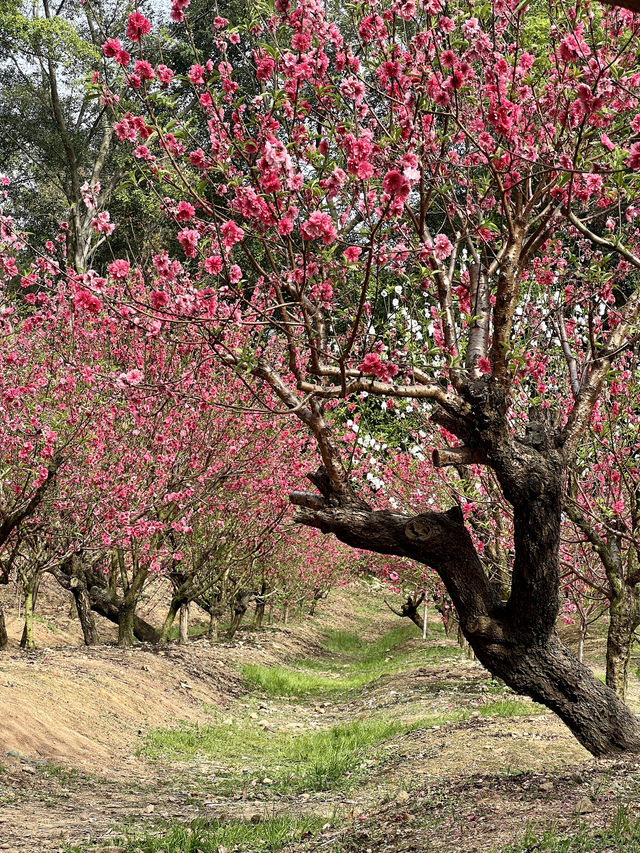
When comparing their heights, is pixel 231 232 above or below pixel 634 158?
below

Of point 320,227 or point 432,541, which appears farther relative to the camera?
point 432,541

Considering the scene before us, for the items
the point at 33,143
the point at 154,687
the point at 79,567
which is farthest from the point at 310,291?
the point at 33,143

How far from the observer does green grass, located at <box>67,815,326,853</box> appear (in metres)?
5.66

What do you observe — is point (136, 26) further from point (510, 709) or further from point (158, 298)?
point (510, 709)

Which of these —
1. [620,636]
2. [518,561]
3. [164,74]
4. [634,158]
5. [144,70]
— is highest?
[164,74]

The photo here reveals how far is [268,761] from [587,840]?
6.38m

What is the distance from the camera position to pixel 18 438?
913 centimetres

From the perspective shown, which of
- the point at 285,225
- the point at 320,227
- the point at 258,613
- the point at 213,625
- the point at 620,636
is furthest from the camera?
the point at 258,613

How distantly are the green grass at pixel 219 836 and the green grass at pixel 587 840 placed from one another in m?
2.11

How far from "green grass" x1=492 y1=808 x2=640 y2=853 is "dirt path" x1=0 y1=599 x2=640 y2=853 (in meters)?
0.21

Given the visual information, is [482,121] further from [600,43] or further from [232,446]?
[232,446]

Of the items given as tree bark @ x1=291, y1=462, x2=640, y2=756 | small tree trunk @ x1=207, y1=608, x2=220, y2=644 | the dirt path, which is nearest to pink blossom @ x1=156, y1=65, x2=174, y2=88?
tree bark @ x1=291, y1=462, x2=640, y2=756

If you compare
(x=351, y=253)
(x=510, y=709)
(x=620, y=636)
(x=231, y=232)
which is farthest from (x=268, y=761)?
(x=231, y=232)

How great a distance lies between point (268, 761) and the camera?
10062 mm
